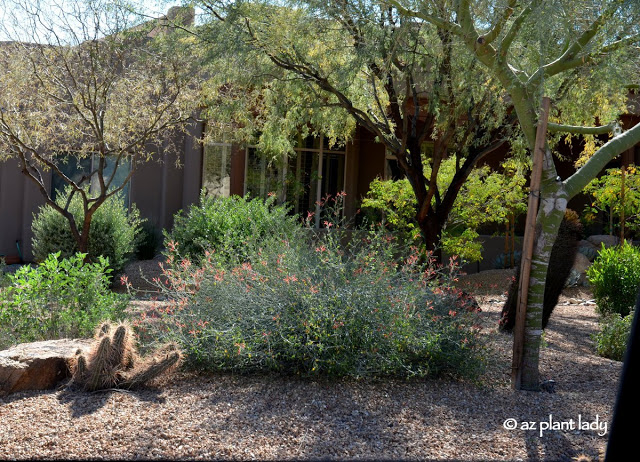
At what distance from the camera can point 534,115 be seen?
5.82m

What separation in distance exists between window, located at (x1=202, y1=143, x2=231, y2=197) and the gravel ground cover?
10.3 metres

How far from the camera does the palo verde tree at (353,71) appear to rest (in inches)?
320

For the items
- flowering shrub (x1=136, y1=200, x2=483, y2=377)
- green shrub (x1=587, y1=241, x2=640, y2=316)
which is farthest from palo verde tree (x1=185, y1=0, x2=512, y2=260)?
flowering shrub (x1=136, y1=200, x2=483, y2=377)

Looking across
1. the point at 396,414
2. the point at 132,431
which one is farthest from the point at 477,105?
the point at 132,431

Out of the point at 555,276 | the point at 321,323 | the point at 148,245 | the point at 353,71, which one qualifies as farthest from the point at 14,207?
the point at 321,323

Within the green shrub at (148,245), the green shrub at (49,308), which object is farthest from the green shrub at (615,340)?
the green shrub at (148,245)

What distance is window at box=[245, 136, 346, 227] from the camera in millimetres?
15773

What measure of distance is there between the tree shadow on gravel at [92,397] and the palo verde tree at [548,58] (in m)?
2.78

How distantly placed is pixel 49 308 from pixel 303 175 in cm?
1053

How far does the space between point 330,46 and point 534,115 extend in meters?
3.52

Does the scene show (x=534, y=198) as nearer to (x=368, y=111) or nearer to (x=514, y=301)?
(x=514, y=301)

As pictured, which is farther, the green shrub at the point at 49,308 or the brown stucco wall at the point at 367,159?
the brown stucco wall at the point at 367,159

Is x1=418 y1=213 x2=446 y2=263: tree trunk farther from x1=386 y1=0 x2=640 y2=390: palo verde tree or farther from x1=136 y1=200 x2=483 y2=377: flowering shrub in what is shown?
x1=136 y1=200 x2=483 y2=377: flowering shrub

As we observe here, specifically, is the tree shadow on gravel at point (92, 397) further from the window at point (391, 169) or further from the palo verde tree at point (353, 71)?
the window at point (391, 169)
